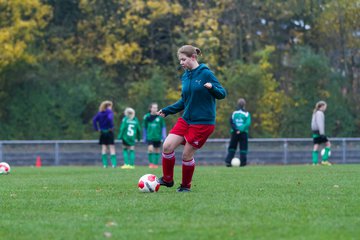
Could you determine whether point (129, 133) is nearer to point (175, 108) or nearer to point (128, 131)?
point (128, 131)

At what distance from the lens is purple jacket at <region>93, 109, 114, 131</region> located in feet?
86.1

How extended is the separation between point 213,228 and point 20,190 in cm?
591

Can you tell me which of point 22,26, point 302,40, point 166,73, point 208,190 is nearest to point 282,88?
point 302,40

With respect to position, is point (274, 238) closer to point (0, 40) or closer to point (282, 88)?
point (0, 40)

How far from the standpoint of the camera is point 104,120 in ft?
86.4

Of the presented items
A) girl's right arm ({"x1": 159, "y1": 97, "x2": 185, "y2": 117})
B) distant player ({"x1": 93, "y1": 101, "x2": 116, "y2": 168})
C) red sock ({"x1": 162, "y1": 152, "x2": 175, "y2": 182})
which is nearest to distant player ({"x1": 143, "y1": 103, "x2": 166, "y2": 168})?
distant player ({"x1": 93, "y1": 101, "x2": 116, "y2": 168})

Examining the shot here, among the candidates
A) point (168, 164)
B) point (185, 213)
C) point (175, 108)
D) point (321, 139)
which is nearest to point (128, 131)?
point (321, 139)

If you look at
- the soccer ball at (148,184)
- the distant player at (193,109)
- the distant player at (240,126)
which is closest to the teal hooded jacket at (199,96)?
the distant player at (193,109)

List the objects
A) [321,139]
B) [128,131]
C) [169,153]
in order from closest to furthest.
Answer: [169,153], [321,139], [128,131]

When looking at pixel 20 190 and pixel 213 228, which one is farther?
pixel 20 190

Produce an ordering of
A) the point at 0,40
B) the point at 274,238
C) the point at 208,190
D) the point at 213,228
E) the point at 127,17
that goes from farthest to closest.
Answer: the point at 127,17 → the point at 0,40 → the point at 208,190 → the point at 213,228 → the point at 274,238

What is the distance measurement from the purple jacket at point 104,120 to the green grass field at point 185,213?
13.4m

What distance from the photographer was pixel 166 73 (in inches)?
1587

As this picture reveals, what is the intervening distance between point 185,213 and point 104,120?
1775 cm
